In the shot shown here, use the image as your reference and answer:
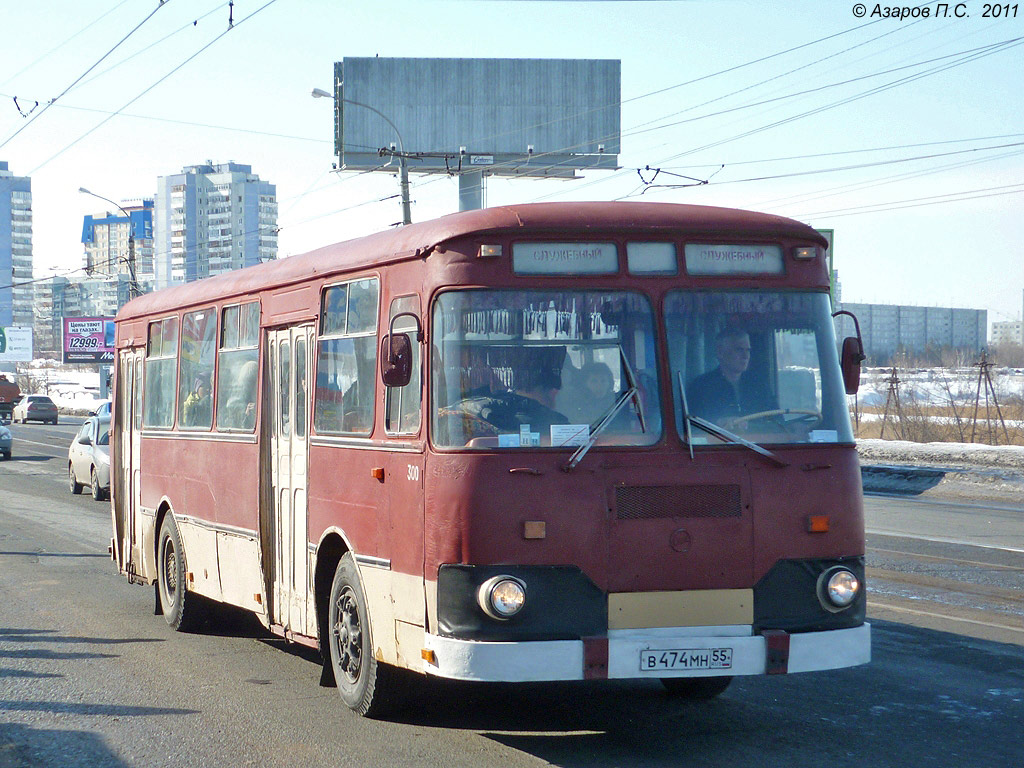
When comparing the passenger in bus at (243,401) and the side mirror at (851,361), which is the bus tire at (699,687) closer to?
the side mirror at (851,361)

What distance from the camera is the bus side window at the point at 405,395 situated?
20.9 ft

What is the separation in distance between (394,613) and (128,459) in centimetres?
623

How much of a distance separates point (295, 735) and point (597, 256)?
9.29 ft

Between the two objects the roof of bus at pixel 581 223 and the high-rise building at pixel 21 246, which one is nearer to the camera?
the roof of bus at pixel 581 223

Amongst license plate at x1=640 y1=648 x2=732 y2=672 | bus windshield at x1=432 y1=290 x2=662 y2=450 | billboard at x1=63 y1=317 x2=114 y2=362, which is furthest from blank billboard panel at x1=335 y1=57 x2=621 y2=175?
license plate at x1=640 y1=648 x2=732 y2=672

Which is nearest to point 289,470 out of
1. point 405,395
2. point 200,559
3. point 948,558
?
point 405,395

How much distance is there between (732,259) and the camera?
252 inches

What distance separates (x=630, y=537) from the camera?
5977 mm

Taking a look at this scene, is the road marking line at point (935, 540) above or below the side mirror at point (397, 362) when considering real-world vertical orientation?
below

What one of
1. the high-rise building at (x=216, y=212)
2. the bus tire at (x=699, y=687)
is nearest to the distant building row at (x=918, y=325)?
the high-rise building at (x=216, y=212)

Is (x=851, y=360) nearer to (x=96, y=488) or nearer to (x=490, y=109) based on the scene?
(x=96, y=488)

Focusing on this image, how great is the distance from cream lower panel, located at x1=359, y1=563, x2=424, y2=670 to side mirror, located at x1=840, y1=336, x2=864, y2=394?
2422mm

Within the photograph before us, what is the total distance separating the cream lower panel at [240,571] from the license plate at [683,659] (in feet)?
11.4

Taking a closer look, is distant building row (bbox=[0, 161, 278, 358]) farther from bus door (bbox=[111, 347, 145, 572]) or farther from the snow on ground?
bus door (bbox=[111, 347, 145, 572])
